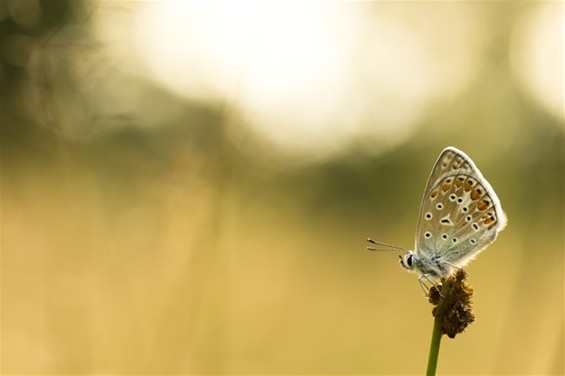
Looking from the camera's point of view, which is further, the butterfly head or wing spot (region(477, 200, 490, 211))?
the butterfly head

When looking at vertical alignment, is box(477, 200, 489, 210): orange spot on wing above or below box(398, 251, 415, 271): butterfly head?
above

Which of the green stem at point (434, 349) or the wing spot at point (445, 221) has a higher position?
the wing spot at point (445, 221)

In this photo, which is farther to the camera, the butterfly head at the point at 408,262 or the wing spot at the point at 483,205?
the butterfly head at the point at 408,262

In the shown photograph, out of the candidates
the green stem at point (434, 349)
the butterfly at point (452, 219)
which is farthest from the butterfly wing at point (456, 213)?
the green stem at point (434, 349)

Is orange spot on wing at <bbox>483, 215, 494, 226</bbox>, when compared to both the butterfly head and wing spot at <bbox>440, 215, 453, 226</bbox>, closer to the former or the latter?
wing spot at <bbox>440, 215, 453, 226</bbox>

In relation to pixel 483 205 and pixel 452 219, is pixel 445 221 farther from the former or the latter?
pixel 483 205

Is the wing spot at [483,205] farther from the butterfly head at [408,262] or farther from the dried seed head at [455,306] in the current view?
the dried seed head at [455,306]

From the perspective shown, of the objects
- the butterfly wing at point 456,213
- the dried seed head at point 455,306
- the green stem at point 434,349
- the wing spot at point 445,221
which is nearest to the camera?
the green stem at point 434,349

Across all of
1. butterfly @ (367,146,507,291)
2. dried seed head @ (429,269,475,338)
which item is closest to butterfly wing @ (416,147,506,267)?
butterfly @ (367,146,507,291)
